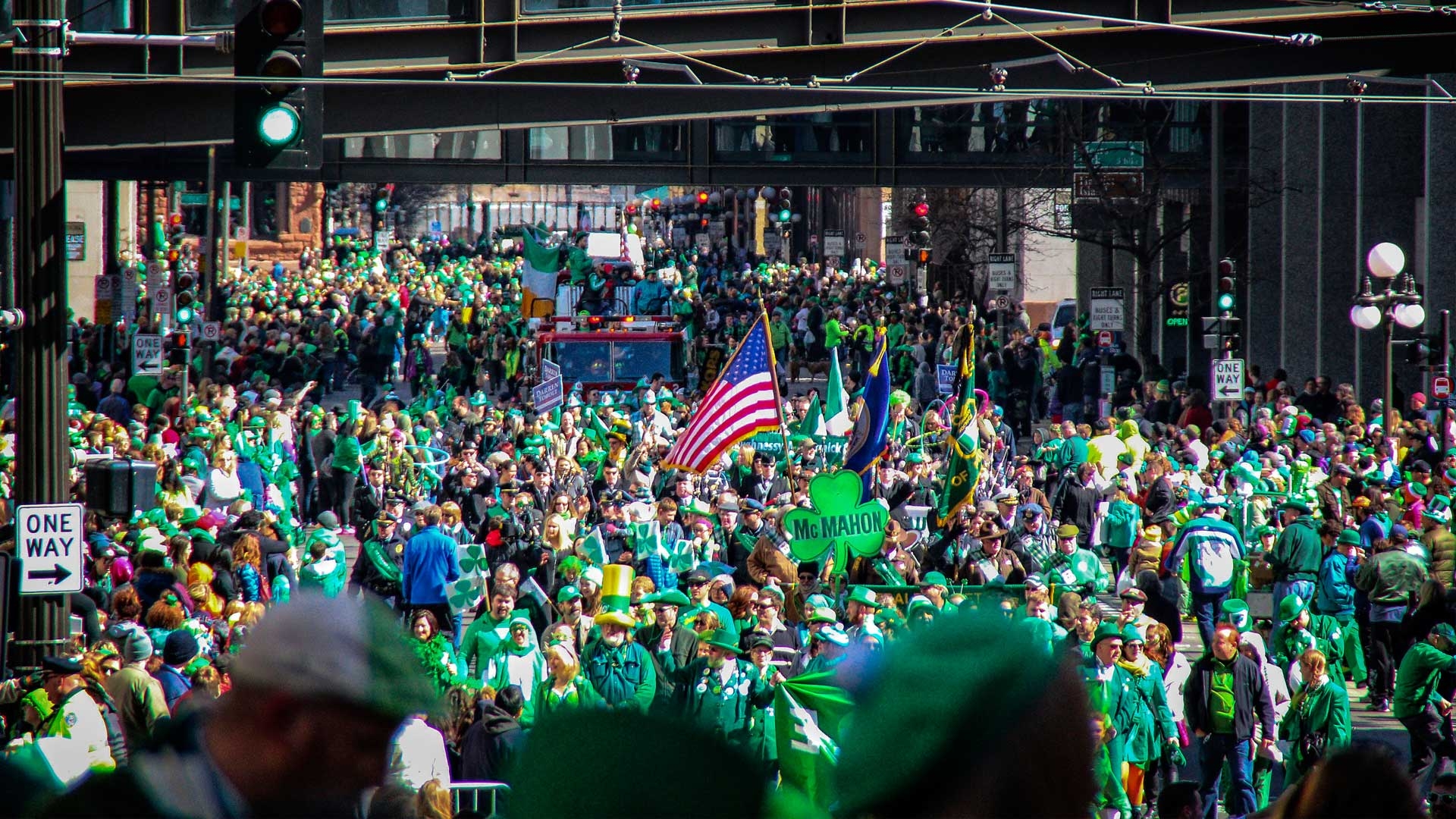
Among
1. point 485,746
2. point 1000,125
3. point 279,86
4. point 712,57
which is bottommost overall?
point 485,746

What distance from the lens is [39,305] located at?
33.6ft

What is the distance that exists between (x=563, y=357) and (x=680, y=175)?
3.54 m

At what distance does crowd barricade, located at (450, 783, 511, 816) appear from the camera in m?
8.53

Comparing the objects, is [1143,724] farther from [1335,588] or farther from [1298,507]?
[1298,507]

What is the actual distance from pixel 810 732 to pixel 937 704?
490 cm

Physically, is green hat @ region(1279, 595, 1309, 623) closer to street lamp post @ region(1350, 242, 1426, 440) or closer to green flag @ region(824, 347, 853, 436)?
green flag @ region(824, 347, 853, 436)

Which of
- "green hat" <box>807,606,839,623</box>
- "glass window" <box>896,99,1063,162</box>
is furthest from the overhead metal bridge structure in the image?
"glass window" <box>896,99,1063,162</box>

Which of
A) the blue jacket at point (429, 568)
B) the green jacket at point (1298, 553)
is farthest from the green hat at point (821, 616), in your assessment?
the green jacket at point (1298, 553)

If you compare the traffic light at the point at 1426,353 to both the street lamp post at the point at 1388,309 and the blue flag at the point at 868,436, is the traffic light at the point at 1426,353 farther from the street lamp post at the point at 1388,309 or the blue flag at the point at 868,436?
the blue flag at the point at 868,436

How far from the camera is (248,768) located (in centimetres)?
175

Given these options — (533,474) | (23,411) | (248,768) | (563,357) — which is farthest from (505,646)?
(563,357)

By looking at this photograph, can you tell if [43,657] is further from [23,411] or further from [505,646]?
[505,646]

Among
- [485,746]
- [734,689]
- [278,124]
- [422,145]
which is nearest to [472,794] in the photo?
[485,746]

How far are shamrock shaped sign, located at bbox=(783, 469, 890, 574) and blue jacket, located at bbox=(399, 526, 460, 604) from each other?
9.12ft
